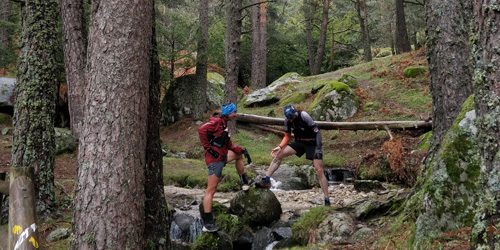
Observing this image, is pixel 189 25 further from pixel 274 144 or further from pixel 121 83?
pixel 121 83

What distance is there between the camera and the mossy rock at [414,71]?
16.8 metres

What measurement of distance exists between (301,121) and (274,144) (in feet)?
23.8

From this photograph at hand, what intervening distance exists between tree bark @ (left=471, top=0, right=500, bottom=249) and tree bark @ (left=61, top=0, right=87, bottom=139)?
923 cm

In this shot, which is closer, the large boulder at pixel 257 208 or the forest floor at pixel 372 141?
the forest floor at pixel 372 141

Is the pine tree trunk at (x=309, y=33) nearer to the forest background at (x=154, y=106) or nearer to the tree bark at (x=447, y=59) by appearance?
the forest background at (x=154, y=106)

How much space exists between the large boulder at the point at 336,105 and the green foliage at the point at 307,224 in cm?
865

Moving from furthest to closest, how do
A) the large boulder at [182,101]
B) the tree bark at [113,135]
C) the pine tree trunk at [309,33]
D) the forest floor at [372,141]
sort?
the pine tree trunk at [309,33], the large boulder at [182,101], the forest floor at [372,141], the tree bark at [113,135]

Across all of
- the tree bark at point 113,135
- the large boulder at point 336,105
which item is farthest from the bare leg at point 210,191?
the large boulder at point 336,105

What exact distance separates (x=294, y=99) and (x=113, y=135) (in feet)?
49.1

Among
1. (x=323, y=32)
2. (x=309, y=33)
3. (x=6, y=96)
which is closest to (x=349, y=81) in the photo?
(x=323, y=32)

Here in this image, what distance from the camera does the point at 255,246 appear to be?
762 centimetres

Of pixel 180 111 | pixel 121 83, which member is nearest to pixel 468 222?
pixel 121 83

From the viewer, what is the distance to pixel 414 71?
667 inches

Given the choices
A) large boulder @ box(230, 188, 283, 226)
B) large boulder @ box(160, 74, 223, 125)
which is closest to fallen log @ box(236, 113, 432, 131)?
large boulder @ box(160, 74, 223, 125)
